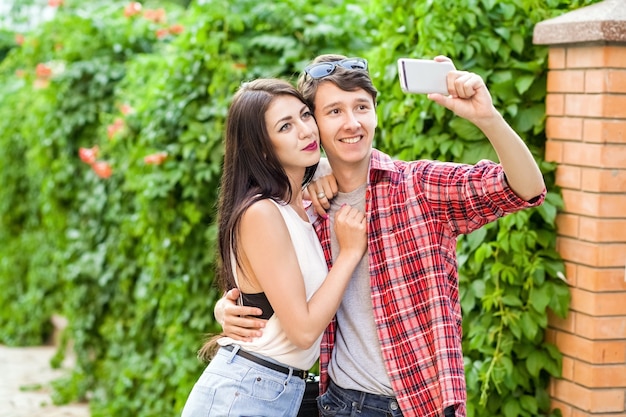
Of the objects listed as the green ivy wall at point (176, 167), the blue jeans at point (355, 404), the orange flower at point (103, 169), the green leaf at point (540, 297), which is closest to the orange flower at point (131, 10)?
the green ivy wall at point (176, 167)

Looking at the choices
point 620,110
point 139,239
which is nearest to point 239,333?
point 620,110

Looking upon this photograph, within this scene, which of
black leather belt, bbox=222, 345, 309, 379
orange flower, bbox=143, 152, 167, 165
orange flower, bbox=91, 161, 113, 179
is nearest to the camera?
black leather belt, bbox=222, 345, 309, 379

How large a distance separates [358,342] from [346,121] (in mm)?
628

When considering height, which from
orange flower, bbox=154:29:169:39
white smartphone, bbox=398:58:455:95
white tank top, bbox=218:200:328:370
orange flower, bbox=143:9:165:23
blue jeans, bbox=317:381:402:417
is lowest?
blue jeans, bbox=317:381:402:417

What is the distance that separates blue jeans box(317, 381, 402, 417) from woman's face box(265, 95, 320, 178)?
66 cm

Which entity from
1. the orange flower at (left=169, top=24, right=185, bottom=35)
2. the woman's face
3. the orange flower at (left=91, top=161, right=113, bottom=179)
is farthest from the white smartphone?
the orange flower at (left=169, top=24, right=185, bottom=35)

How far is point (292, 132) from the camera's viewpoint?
8.84 feet

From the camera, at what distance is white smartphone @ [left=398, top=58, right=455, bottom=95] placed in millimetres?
2377

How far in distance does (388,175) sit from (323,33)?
2.41 meters

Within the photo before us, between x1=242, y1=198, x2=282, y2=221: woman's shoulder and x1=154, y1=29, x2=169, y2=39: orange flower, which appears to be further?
x1=154, y1=29, x2=169, y2=39: orange flower

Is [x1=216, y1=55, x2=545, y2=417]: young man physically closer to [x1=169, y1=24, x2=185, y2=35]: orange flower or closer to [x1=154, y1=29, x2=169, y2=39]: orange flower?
[x1=169, y1=24, x2=185, y2=35]: orange flower

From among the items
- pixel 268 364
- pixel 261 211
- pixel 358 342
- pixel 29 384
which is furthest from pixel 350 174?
pixel 29 384

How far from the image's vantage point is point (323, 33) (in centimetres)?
495

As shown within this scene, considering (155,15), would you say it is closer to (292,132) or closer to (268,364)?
(292,132)
